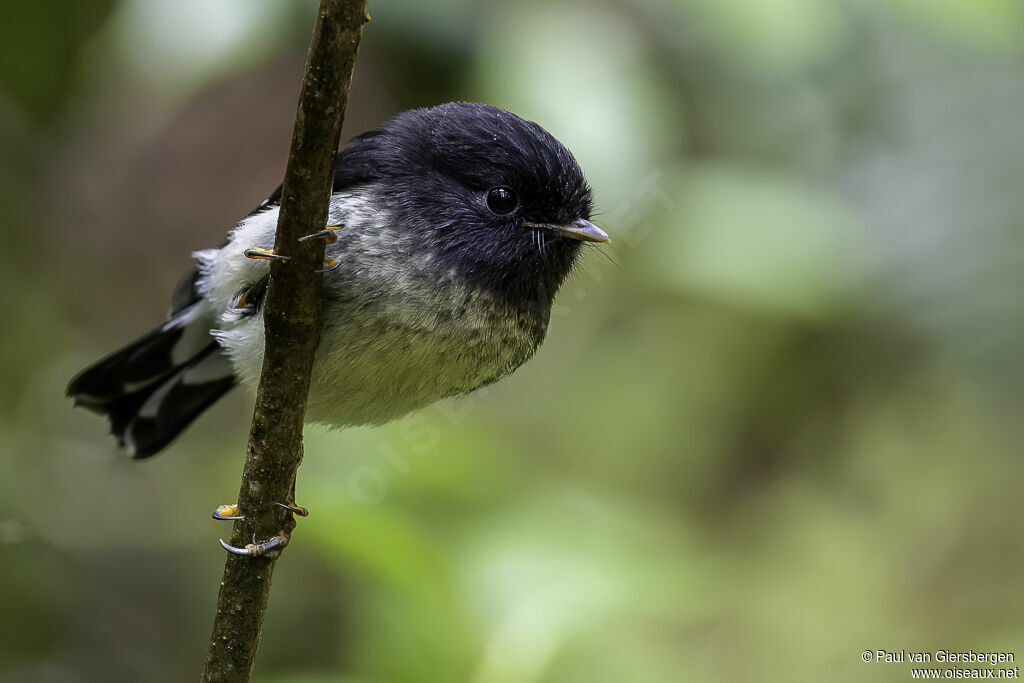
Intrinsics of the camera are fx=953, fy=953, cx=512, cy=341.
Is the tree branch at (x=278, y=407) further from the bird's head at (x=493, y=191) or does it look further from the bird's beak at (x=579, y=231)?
the bird's beak at (x=579, y=231)

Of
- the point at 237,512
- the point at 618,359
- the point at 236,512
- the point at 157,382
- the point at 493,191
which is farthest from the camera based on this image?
the point at 618,359

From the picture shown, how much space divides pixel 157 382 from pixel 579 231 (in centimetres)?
182

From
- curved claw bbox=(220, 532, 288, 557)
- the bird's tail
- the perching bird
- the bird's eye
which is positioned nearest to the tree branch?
curved claw bbox=(220, 532, 288, 557)

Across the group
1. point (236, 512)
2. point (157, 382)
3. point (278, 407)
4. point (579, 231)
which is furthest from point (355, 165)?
point (157, 382)

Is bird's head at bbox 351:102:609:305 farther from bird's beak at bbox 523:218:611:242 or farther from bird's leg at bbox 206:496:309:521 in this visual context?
bird's leg at bbox 206:496:309:521

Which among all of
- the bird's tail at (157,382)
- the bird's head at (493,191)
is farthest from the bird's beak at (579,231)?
the bird's tail at (157,382)

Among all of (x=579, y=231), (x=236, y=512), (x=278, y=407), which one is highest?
(x=579, y=231)

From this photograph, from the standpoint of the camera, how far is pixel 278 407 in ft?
7.22

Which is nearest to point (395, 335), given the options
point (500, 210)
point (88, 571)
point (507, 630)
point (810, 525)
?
point (500, 210)

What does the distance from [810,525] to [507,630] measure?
1808mm

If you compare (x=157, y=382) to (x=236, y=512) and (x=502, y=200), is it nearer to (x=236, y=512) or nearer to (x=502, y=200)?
(x=236, y=512)

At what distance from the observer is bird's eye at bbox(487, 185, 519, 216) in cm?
277

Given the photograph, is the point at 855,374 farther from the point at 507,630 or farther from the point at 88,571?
the point at 88,571

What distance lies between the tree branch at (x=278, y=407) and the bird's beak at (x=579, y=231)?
31.1 inches
